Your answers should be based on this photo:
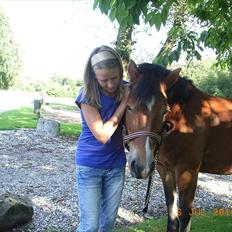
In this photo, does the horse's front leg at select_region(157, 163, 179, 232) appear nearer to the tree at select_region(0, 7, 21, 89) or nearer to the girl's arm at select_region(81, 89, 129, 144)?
the girl's arm at select_region(81, 89, 129, 144)

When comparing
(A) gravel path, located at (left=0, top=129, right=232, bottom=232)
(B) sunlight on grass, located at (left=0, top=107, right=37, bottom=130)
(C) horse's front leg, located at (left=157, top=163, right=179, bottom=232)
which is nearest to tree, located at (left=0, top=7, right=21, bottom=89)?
(B) sunlight on grass, located at (left=0, top=107, right=37, bottom=130)

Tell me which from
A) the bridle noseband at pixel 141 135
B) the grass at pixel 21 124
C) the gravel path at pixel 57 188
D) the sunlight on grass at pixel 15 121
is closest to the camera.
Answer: the bridle noseband at pixel 141 135

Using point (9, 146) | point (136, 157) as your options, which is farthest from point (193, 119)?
point (9, 146)

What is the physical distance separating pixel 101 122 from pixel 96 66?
1.26ft

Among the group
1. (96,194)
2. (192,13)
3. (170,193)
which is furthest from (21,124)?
(96,194)

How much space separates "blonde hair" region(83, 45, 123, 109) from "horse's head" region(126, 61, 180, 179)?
0.14 m

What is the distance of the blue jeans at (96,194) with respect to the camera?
99.1 inches

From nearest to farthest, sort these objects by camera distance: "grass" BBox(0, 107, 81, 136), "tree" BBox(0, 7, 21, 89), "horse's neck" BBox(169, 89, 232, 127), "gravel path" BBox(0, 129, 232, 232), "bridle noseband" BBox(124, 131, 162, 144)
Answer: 1. "bridle noseband" BBox(124, 131, 162, 144)
2. "horse's neck" BBox(169, 89, 232, 127)
3. "gravel path" BBox(0, 129, 232, 232)
4. "grass" BBox(0, 107, 81, 136)
5. "tree" BBox(0, 7, 21, 89)

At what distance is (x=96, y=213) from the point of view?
2.54 meters

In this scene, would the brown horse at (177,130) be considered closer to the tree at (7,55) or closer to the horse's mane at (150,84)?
the horse's mane at (150,84)

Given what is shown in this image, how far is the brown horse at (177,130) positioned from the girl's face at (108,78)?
0.39ft

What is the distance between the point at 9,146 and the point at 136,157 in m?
7.62

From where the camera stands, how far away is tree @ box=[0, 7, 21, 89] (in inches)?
1214

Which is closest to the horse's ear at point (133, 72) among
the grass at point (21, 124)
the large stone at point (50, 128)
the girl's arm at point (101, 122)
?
the girl's arm at point (101, 122)
